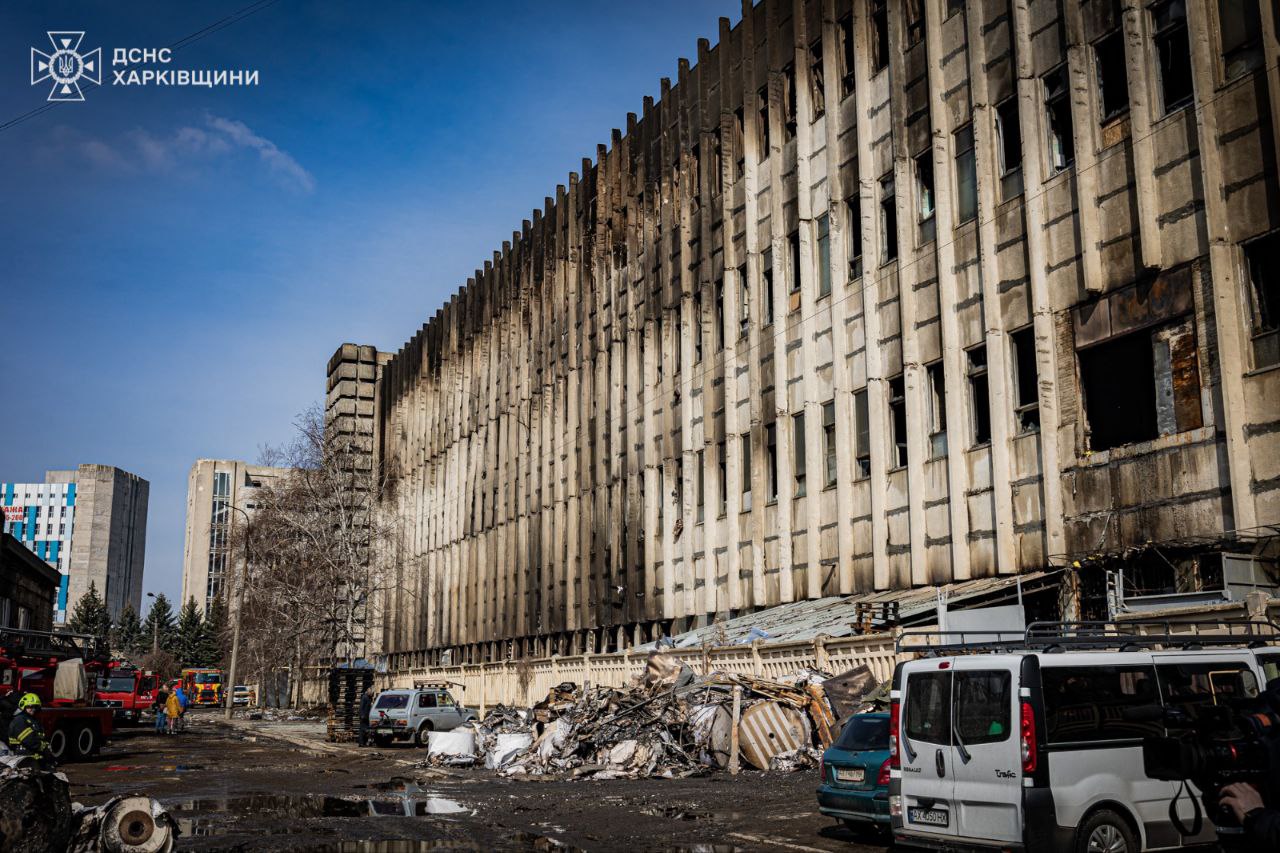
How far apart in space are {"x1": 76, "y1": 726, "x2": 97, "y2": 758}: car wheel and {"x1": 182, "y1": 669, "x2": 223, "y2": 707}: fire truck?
205 feet

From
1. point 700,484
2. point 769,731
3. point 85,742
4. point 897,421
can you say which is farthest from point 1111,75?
point 85,742

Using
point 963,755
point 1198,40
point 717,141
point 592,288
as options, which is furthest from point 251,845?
point 592,288

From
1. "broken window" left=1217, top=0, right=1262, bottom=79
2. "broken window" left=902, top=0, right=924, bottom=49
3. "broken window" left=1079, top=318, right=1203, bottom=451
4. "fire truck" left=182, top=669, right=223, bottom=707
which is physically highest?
"broken window" left=902, top=0, right=924, bottom=49

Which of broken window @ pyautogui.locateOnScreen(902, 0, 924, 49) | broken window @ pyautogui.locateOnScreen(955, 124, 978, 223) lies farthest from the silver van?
broken window @ pyautogui.locateOnScreen(902, 0, 924, 49)

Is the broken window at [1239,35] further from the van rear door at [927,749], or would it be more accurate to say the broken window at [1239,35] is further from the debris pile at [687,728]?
the van rear door at [927,749]

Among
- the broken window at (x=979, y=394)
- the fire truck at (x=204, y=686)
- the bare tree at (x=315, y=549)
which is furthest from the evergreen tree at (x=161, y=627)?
the broken window at (x=979, y=394)

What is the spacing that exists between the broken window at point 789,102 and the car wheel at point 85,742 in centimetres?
2496

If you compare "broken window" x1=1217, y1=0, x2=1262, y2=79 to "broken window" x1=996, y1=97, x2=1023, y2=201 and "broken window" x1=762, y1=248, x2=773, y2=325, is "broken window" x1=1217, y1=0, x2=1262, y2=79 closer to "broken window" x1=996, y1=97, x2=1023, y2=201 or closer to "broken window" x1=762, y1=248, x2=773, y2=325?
"broken window" x1=996, y1=97, x2=1023, y2=201

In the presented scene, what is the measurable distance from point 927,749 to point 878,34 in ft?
74.9

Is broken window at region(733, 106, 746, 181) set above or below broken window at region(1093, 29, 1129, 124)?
above

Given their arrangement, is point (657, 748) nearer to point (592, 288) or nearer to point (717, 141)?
point (717, 141)

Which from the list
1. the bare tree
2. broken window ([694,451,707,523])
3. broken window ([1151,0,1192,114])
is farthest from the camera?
the bare tree

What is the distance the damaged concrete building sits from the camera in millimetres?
19453

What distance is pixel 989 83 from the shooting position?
976 inches
